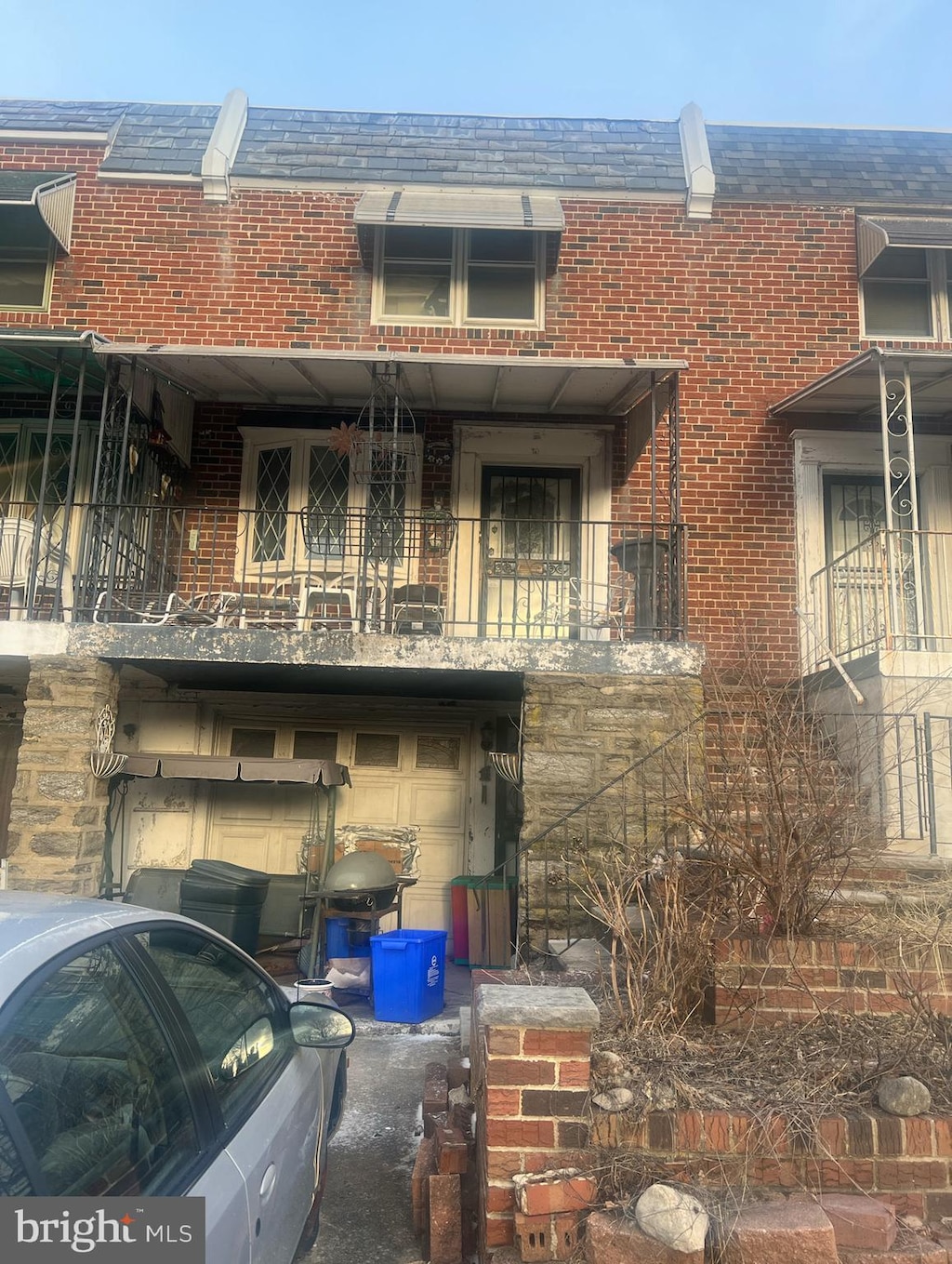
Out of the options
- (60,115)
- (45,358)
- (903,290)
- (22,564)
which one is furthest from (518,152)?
(22,564)

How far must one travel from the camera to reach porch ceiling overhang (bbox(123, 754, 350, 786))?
757 cm

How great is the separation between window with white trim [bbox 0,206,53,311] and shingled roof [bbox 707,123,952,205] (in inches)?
273

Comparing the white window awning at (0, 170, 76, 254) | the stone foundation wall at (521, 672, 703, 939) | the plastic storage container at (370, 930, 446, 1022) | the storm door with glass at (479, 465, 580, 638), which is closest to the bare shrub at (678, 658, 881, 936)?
the stone foundation wall at (521, 672, 703, 939)

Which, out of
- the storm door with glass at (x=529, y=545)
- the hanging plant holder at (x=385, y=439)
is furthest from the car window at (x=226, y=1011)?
the storm door with glass at (x=529, y=545)

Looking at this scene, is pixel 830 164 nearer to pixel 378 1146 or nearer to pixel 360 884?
pixel 360 884

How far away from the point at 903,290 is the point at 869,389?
1947 millimetres

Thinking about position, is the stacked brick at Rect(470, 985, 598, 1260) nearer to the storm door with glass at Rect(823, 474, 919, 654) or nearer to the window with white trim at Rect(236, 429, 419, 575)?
the storm door with glass at Rect(823, 474, 919, 654)

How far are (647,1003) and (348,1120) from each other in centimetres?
203

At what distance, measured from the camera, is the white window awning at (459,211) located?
28.4ft

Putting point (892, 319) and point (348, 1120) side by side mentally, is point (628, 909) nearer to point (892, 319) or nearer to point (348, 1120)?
point (348, 1120)

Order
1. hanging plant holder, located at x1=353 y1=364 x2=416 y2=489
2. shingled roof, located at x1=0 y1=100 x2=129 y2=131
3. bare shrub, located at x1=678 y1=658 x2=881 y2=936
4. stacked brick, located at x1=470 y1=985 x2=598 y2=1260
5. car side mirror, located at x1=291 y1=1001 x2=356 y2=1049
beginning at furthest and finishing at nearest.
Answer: shingled roof, located at x1=0 y1=100 x2=129 y2=131, hanging plant holder, located at x1=353 y1=364 x2=416 y2=489, bare shrub, located at x1=678 y1=658 x2=881 y2=936, car side mirror, located at x1=291 y1=1001 x2=356 y2=1049, stacked brick, located at x1=470 y1=985 x2=598 y2=1260

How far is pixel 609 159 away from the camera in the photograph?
978 cm

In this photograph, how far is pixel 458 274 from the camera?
30.3 feet

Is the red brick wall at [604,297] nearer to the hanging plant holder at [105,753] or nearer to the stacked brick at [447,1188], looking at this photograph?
the hanging plant holder at [105,753]
